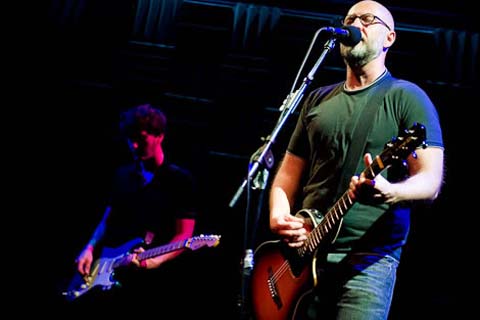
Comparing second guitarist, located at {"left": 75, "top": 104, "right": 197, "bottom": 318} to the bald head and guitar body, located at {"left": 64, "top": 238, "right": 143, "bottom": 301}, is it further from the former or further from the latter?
the bald head

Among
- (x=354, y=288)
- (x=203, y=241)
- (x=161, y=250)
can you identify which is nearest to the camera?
(x=354, y=288)

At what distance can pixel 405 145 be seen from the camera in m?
1.92

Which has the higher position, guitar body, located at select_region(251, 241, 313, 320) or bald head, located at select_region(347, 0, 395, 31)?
bald head, located at select_region(347, 0, 395, 31)

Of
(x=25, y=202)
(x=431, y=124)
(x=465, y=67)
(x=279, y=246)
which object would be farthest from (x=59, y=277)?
(x=465, y=67)

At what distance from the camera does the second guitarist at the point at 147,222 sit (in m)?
3.85

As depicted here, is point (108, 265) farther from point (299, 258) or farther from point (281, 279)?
point (299, 258)

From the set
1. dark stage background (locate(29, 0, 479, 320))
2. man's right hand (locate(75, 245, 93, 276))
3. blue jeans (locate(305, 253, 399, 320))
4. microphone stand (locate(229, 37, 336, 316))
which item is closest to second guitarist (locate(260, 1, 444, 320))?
blue jeans (locate(305, 253, 399, 320))

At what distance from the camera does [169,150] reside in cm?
474

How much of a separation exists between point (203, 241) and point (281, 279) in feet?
3.86

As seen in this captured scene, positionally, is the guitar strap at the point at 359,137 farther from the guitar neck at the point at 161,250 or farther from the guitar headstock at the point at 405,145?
the guitar neck at the point at 161,250

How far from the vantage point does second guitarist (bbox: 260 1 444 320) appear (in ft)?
6.91

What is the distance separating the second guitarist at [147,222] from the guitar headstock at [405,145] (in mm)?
2215

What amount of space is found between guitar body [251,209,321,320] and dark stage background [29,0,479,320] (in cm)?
151

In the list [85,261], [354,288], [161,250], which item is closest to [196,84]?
[161,250]
